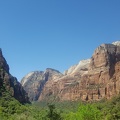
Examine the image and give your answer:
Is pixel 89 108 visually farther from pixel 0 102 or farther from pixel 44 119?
pixel 0 102

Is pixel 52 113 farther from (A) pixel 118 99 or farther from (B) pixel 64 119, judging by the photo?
(A) pixel 118 99

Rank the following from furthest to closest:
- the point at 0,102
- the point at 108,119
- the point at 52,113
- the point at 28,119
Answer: the point at 0,102
the point at 108,119
the point at 28,119
the point at 52,113

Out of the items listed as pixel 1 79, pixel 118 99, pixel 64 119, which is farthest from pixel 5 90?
pixel 64 119

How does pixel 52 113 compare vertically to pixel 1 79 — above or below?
below

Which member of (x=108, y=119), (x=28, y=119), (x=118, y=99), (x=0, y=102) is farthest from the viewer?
(x=118, y=99)

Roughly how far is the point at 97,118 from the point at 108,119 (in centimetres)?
2252

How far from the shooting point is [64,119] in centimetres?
11962

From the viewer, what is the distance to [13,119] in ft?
338

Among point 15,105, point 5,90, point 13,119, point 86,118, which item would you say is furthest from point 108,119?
point 5,90

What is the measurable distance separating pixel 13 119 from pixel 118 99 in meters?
87.2

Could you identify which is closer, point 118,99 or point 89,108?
point 89,108

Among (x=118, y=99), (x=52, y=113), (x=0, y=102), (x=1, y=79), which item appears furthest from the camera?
(x=1, y=79)

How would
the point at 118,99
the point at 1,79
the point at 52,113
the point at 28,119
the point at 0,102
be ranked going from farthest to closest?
the point at 1,79, the point at 118,99, the point at 0,102, the point at 28,119, the point at 52,113

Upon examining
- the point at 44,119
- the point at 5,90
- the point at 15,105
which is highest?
the point at 5,90
